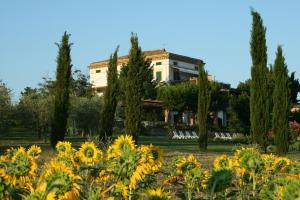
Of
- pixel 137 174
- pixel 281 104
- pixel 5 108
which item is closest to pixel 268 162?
pixel 137 174

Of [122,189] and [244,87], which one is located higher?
[244,87]

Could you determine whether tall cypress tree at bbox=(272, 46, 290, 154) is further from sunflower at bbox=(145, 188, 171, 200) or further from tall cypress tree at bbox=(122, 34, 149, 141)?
sunflower at bbox=(145, 188, 171, 200)

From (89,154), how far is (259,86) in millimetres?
16705

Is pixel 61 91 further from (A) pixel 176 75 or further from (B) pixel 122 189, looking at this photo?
(A) pixel 176 75

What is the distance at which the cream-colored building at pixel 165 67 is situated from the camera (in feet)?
209

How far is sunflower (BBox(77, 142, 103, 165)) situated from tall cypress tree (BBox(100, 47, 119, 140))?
17940mm

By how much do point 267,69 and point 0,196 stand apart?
1876cm

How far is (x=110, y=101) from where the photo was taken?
2220 centimetres

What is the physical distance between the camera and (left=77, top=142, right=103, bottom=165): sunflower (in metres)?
3.71

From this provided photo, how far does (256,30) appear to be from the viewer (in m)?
19.9

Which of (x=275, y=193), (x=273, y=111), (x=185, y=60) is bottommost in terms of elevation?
(x=275, y=193)

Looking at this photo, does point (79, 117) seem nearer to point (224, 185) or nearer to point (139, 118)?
point (139, 118)

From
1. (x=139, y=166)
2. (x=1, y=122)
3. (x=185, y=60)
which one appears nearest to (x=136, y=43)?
(x=1, y=122)

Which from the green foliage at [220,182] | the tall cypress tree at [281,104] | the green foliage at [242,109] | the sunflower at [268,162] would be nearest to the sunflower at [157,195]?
the green foliage at [220,182]
